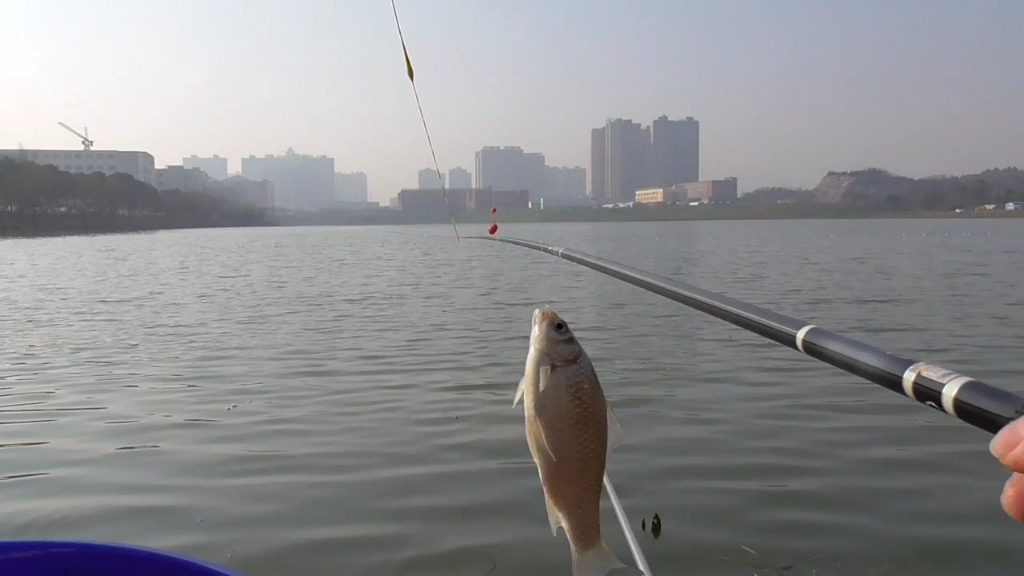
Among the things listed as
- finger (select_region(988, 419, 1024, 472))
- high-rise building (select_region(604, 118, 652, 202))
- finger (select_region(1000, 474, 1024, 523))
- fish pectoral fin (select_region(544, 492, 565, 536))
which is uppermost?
high-rise building (select_region(604, 118, 652, 202))

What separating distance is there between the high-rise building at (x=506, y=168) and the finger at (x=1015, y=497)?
545 inches

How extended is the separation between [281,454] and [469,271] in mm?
19691

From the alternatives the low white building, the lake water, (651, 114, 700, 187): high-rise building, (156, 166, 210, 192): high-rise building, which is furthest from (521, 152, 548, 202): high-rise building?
(156, 166, 210, 192): high-rise building

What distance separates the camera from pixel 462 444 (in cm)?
670

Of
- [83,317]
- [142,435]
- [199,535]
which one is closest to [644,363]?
[142,435]

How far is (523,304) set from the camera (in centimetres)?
1638

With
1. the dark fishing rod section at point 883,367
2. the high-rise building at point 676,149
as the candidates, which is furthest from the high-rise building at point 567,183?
the high-rise building at point 676,149

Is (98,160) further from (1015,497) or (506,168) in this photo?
(1015,497)

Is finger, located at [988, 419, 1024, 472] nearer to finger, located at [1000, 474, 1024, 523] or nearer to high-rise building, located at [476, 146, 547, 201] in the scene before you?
finger, located at [1000, 474, 1024, 523]

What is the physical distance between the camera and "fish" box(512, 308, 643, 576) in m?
1.11

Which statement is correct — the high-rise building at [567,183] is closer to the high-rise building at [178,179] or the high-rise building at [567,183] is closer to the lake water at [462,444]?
the lake water at [462,444]

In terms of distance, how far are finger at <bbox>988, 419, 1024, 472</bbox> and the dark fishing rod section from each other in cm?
17

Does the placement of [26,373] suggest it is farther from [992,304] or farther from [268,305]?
[992,304]

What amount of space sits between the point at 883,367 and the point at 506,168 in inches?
542
